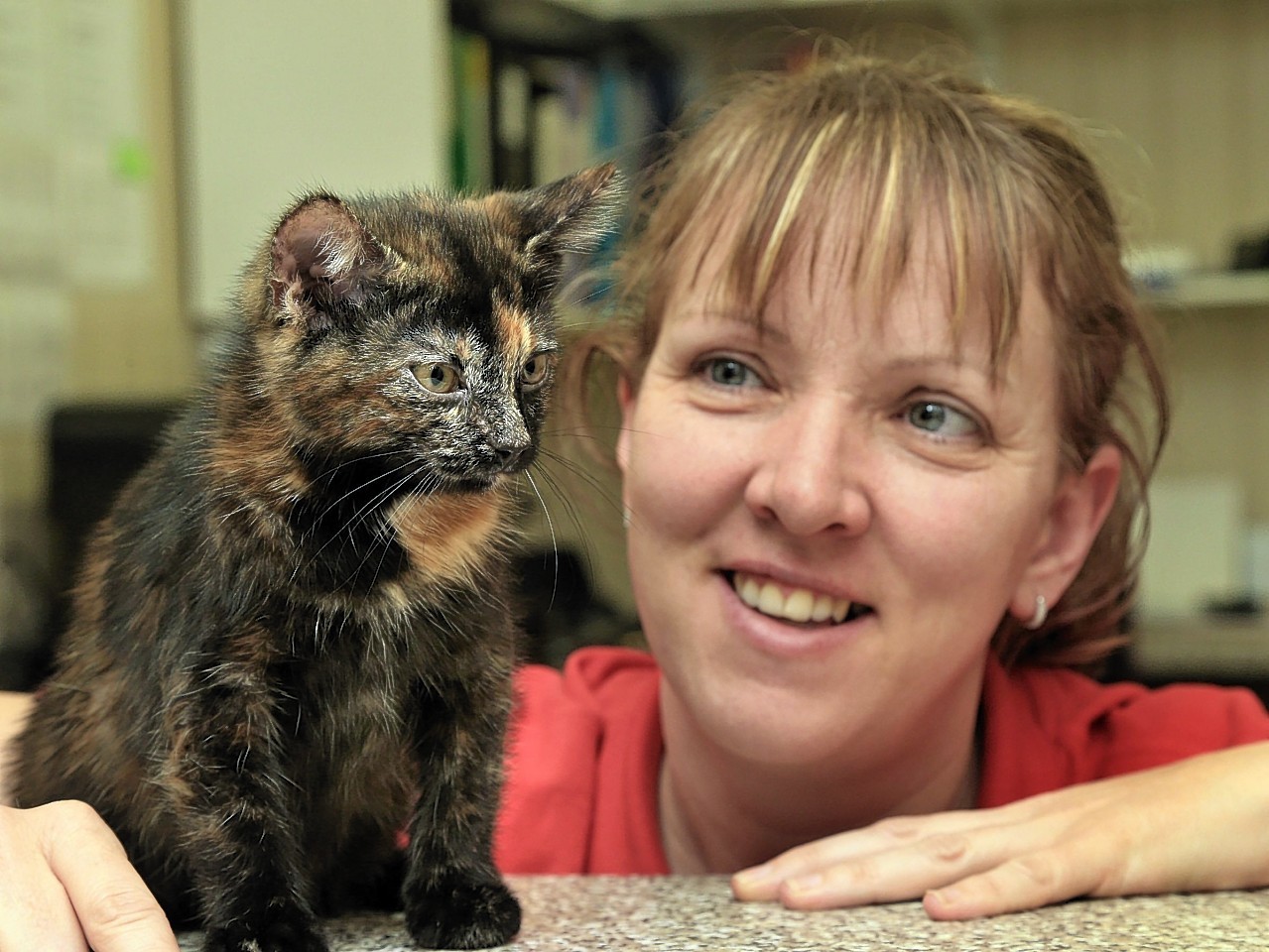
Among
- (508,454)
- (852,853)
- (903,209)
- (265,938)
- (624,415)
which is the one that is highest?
(903,209)

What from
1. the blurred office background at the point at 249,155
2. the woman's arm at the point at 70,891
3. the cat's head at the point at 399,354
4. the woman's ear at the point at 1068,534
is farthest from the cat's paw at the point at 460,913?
the blurred office background at the point at 249,155

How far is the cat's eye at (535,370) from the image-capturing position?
71 centimetres

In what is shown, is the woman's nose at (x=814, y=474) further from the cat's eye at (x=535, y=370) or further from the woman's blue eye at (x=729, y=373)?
the cat's eye at (x=535, y=370)

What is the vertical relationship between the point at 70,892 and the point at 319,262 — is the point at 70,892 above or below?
below

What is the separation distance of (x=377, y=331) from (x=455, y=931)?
338mm

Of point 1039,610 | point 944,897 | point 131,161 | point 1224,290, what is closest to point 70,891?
point 944,897

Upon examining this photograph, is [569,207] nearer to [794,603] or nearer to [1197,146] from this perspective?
[794,603]

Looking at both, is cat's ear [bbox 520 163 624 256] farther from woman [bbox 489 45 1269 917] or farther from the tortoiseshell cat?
woman [bbox 489 45 1269 917]

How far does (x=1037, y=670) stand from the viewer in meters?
1.48

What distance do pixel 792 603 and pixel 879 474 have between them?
5.1 inches

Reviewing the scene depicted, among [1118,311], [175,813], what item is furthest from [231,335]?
[1118,311]

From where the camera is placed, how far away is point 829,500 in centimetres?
97

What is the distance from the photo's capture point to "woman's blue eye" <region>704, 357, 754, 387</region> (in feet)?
3.60

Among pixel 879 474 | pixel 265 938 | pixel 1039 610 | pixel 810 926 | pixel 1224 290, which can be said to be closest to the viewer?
pixel 265 938
